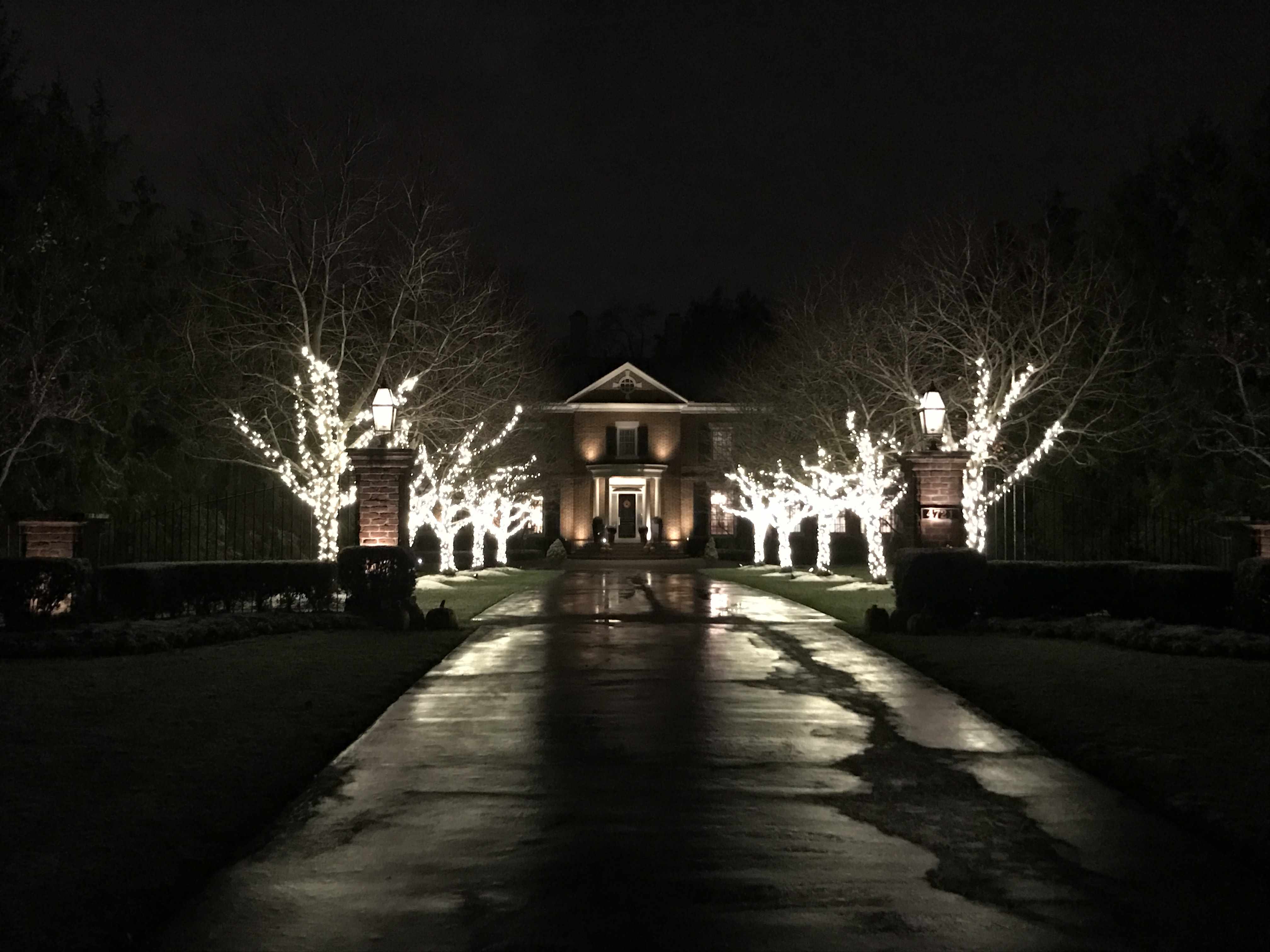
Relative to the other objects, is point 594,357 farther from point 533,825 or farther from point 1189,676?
point 533,825

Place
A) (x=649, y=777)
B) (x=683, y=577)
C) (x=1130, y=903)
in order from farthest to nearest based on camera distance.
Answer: (x=683, y=577) < (x=649, y=777) < (x=1130, y=903)

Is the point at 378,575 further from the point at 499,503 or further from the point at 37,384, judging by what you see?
the point at 499,503

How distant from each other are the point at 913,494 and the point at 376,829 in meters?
14.4

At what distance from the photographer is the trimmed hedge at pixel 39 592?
15.7m

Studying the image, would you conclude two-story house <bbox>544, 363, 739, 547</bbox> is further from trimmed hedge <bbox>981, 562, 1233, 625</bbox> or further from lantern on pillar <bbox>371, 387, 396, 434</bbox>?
trimmed hedge <bbox>981, 562, 1233, 625</bbox>

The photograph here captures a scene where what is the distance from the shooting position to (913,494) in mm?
19406

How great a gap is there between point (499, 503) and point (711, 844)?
1564 inches

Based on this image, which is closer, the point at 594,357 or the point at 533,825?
the point at 533,825

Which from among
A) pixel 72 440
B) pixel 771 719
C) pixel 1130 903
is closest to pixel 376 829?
pixel 1130 903

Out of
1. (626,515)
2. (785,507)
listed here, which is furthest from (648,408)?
(785,507)

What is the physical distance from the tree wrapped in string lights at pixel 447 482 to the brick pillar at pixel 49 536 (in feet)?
39.8

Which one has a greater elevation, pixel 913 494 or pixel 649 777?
pixel 913 494

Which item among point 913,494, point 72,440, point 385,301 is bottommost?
point 913,494

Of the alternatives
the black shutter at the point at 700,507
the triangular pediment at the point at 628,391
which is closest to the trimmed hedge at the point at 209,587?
the triangular pediment at the point at 628,391
